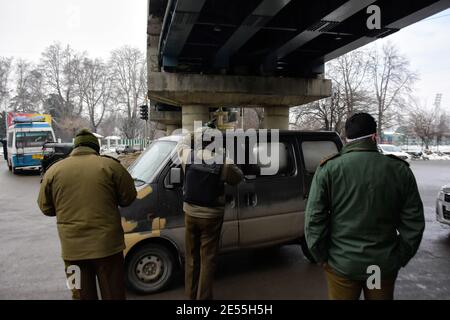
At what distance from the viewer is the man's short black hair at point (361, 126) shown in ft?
8.28

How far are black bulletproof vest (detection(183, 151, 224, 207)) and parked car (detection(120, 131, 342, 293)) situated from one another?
0.55 metres

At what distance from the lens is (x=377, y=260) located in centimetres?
247

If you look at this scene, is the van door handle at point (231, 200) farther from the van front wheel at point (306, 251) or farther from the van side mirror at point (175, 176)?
the van front wheel at point (306, 251)

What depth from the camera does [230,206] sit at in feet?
15.4

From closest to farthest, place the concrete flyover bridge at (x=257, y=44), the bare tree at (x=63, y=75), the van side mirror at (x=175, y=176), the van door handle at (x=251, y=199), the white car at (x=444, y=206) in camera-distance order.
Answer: the van side mirror at (x=175, y=176)
the van door handle at (x=251, y=199)
the white car at (x=444, y=206)
the concrete flyover bridge at (x=257, y=44)
the bare tree at (x=63, y=75)

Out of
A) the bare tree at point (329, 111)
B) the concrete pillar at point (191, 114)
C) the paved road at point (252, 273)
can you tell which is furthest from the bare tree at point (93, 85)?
the paved road at point (252, 273)

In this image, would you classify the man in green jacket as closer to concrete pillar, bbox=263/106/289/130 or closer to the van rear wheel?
the van rear wheel

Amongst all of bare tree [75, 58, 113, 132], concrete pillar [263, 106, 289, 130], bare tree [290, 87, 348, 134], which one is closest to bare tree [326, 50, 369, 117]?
bare tree [290, 87, 348, 134]

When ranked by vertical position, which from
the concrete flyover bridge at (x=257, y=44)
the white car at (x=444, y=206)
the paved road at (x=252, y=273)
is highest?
the concrete flyover bridge at (x=257, y=44)

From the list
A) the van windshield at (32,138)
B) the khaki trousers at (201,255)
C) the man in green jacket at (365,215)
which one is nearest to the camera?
the man in green jacket at (365,215)

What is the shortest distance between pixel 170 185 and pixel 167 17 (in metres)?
6.06

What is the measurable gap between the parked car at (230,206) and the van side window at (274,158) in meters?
0.02

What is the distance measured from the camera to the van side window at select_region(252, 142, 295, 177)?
16.3 ft
